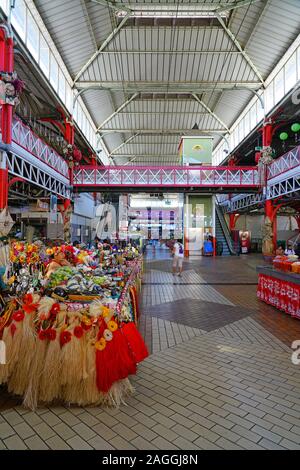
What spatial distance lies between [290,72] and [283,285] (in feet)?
43.4

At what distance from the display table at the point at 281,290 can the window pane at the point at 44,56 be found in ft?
41.3

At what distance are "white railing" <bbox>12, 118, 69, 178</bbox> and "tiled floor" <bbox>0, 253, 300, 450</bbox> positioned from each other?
8400mm

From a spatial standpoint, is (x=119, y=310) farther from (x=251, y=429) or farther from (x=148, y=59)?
(x=148, y=59)

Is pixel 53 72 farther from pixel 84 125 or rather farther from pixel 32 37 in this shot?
pixel 84 125

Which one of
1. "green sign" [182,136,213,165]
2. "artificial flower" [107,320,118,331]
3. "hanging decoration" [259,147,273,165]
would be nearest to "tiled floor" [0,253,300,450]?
"artificial flower" [107,320,118,331]

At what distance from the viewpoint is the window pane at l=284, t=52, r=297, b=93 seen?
14.4m

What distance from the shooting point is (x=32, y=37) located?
38.4 feet

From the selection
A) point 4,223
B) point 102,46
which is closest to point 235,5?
point 102,46

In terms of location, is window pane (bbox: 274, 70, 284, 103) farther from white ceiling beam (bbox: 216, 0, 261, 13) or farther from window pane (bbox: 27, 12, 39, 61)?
window pane (bbox: 27, 12, 39, 61)

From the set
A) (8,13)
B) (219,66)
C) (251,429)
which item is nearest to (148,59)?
(219,66)

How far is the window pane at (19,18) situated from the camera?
32.7ft

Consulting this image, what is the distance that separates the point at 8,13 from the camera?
922cm

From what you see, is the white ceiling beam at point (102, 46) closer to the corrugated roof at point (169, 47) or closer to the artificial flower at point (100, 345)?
the corrugated roof at point (169, 47)

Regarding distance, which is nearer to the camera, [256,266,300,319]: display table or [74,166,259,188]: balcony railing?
[256,266,300,319]: display table
